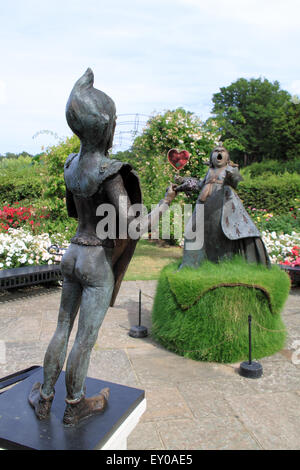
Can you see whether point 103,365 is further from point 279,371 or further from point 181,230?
point 181,230

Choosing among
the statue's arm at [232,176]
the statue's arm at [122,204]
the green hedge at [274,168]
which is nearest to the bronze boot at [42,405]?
the statue's arm at [122,204]

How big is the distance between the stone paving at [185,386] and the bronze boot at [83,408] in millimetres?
500

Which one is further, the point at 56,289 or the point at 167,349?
the point at 56,289

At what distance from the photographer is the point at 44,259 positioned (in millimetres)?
6922

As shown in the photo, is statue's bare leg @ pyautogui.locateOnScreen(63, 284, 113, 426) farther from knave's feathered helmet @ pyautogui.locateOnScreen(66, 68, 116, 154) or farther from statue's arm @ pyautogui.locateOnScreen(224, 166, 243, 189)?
statue's arm @ pyautogui.locateOnScreen(224, 166, 243, 189)

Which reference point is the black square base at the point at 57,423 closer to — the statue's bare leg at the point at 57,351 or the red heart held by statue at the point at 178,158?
the statue's bare leg at the point at 57,351

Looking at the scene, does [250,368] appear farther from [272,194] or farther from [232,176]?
[272,194]

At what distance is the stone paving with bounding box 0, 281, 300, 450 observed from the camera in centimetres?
267

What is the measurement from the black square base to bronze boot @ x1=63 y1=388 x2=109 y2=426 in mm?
29

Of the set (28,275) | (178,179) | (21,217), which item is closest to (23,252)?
(28,275)

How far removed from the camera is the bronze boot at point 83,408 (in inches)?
83.5

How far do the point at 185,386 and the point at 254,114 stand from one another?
37.9 m
